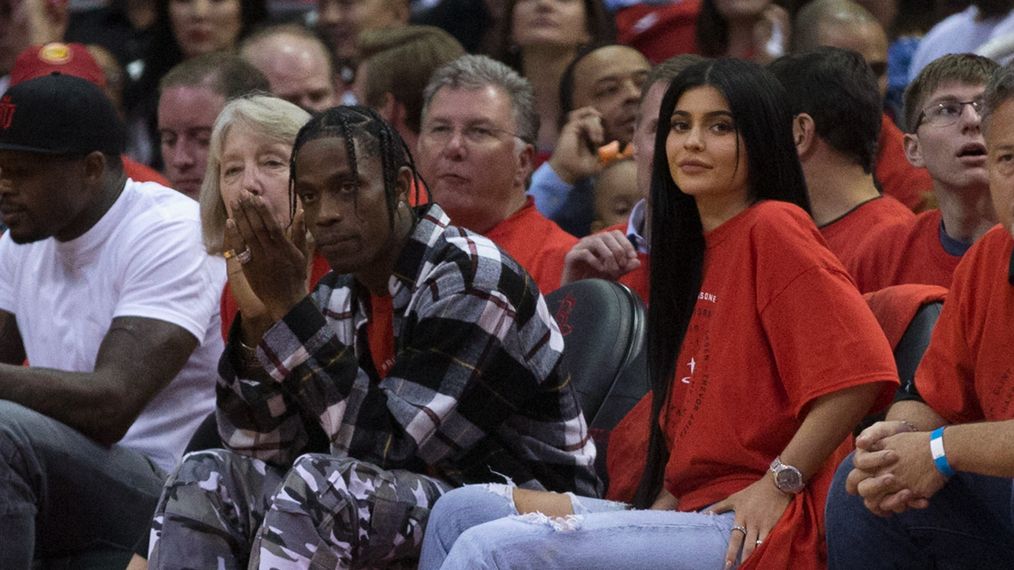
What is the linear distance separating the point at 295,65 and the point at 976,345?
3.45 m

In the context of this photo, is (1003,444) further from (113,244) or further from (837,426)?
(113,244)

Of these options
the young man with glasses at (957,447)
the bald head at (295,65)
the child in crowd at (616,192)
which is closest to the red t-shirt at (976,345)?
the young man with glasses at (957,447)

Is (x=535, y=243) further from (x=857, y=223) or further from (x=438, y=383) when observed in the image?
(x=438, y=383)

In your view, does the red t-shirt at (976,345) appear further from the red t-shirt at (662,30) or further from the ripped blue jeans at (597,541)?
the red t-shirt at (662,30)

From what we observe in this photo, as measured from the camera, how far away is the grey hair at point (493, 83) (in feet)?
15.6

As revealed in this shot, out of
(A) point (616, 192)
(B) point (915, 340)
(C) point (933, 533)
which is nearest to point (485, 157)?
(A) point (616, 192)

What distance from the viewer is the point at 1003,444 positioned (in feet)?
8.38

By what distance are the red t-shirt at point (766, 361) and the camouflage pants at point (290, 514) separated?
1.71ft

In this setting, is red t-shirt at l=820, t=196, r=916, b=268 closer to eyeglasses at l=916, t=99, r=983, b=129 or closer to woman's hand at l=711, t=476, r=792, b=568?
eyeglasses at l=916, t=99, r=983, b=129

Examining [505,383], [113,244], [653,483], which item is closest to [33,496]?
[113,244]

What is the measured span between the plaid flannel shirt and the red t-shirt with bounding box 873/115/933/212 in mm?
1893

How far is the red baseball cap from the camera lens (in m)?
5.81

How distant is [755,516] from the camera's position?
2.81 meters

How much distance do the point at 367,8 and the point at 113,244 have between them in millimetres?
2947
